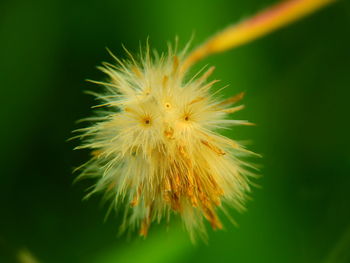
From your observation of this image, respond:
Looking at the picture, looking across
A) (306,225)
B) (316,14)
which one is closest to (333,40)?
(316,14)

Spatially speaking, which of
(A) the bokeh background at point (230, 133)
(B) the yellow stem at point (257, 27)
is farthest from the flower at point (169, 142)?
(A) the bokeh background at point (230, 133)

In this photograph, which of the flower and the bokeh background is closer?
the flower

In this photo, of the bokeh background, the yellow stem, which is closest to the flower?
the yellow stem

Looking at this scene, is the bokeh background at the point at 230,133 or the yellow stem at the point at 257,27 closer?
the yellow stem at the point at 257,27

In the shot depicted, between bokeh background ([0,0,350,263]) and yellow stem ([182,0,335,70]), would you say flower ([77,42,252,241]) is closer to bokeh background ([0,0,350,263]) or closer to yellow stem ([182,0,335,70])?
yellow stem ([182,0,335,70])

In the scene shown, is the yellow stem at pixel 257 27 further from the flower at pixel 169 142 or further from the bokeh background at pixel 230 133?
the bokeh background at pixel 230 133

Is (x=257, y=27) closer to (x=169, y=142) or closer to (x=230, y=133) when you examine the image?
(x=169, y=142)
